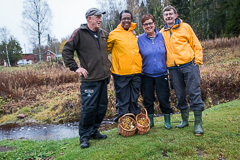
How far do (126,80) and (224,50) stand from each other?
15053 millimetres

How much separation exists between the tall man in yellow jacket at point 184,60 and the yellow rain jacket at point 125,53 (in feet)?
2.08

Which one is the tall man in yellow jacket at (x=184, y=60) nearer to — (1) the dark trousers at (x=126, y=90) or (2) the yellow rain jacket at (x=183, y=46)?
(2) the yellow rain jacket at (x=183, y=46)

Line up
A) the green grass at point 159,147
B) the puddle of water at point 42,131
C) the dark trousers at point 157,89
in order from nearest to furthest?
the green grass at point 159,147
the dark trousers at point 157,89
the puddle of water at point 42,131

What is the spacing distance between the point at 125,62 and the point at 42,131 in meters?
4.35

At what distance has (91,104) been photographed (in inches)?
135

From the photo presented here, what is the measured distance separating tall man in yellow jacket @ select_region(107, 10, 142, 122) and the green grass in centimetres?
71

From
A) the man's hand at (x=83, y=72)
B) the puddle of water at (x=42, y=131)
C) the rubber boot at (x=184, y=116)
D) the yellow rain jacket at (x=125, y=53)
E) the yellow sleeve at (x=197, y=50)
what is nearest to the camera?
the man's hand at (x=83, y=72)

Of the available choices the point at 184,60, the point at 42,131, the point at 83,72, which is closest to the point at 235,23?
the point at 184,60

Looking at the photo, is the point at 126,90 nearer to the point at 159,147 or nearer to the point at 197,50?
the point at 159,147

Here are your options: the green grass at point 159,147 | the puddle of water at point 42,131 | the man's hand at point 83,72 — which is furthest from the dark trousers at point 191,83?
the puddle of water at point 42,131

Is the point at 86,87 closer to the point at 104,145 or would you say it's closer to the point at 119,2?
the point at 104,145

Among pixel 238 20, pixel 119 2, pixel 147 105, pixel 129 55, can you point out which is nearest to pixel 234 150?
pixel 147 105

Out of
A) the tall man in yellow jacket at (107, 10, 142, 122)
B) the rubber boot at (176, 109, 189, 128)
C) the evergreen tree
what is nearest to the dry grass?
the rubber boot at (176, 109, 189, 128)

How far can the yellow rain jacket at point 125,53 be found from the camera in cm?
369
